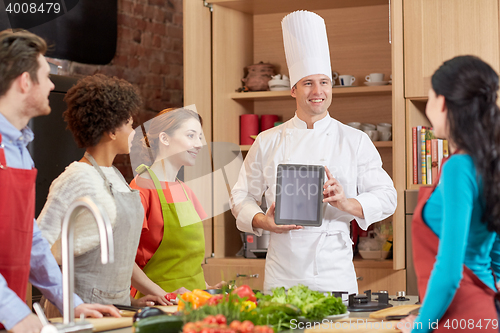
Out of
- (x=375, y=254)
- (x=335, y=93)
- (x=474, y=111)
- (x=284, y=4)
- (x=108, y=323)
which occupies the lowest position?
(x=375, y=254)

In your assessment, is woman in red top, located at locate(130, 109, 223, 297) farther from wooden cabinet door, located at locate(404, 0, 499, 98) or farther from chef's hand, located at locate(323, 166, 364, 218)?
wooden cabinet door, located at locate(404, 0, 499, 98)

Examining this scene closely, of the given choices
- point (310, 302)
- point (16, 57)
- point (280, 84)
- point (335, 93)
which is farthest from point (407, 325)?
point (280, 84)

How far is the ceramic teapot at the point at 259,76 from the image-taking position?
3248mm

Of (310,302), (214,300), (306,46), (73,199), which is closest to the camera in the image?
(214,300)

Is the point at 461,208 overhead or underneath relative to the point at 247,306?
overhead

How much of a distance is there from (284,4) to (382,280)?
167 centimetres

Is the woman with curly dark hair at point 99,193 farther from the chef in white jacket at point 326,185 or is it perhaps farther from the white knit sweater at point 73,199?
the chef in white jacket at point 326,185

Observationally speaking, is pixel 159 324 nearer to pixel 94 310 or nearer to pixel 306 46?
pixel 94 310

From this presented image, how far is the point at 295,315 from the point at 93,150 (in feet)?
2.56

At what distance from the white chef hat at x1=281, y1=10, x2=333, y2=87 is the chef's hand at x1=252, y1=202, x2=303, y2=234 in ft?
1.87

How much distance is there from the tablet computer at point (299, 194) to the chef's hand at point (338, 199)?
4.9 inches

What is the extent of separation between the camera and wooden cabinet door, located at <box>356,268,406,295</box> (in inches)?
108

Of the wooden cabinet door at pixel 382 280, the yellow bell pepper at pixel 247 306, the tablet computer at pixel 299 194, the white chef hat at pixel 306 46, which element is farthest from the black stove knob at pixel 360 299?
the wooden cabinet door at pixel 382 280

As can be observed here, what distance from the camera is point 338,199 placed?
1805mm
